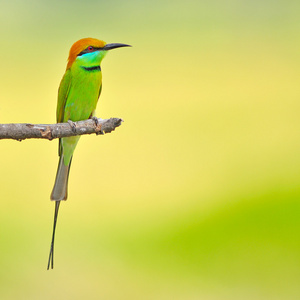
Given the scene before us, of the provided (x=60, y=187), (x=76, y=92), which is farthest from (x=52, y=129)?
(x=76, y=92)

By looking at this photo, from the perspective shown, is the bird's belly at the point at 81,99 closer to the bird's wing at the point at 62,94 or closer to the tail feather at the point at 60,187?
the bird's wing at the point at 62,94

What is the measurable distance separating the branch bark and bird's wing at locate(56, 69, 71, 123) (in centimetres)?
41

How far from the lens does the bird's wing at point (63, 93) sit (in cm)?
190

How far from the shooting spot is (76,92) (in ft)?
6.22

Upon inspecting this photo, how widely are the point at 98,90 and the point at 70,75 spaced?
146mm

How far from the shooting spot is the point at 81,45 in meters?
1.71

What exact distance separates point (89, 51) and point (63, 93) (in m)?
0.29

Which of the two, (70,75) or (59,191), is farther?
(70,75)

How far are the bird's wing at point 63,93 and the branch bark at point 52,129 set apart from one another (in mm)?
407

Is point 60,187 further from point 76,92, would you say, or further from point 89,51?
point 89,51

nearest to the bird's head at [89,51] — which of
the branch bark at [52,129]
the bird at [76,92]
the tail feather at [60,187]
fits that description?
the bird at [76,92]

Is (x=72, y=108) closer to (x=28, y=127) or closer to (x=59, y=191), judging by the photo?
(x=59, y=191)

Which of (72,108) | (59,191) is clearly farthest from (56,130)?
(72,108)

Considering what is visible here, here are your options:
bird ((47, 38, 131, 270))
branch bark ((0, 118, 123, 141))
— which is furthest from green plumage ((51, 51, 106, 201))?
branch bark ((0, 118, 123, 141))
